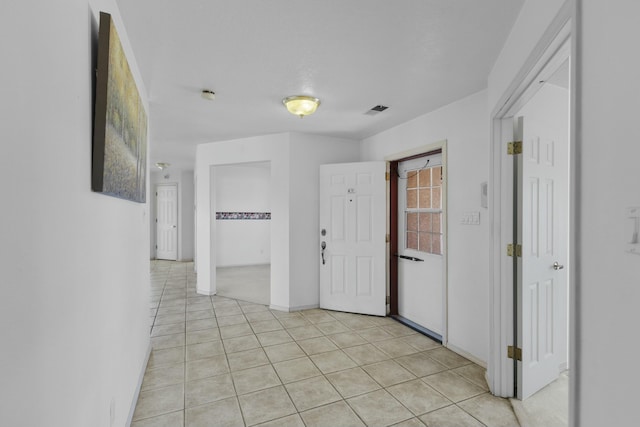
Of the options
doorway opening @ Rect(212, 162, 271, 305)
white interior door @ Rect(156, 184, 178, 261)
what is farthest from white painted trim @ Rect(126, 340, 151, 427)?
white interior door @ Rect(156, 184, 178, 261)

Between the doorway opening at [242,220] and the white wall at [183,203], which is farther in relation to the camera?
the white wall at [183,203]

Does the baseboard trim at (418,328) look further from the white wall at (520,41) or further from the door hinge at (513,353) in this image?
the white wall at (520,41)

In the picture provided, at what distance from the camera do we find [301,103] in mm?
3041

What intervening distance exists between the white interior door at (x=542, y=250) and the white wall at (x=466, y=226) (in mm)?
397

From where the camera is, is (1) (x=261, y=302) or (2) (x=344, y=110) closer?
(2) (x=344, y=110)

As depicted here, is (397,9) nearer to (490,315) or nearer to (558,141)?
(558,141)

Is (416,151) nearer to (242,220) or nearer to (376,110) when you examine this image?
(376,110)

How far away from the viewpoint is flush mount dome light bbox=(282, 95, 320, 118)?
3.04m

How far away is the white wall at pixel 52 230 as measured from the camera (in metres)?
0.68

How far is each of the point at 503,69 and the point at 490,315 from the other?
1742 mm
